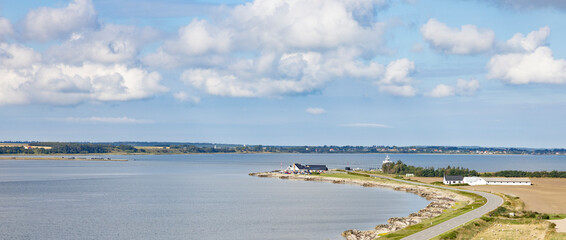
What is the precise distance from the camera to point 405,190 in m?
130

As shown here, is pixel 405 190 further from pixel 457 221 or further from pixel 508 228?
pixel 508 228

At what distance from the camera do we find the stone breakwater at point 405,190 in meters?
65.2

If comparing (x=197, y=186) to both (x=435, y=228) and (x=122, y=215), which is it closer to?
(x=122, y=215)

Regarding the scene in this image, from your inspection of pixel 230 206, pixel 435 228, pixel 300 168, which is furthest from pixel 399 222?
pixel 300 168

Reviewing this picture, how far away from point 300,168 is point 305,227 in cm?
11975

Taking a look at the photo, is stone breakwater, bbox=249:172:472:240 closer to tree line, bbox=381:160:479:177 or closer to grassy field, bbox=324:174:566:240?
grassy field, bbox=324:174:566:240

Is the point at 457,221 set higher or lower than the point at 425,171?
lower

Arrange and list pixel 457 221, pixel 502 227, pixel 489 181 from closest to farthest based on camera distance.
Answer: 1. pixel 502 227
2. pixel 457 221
3. pixel 489 181

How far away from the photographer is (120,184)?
144500 millimetres

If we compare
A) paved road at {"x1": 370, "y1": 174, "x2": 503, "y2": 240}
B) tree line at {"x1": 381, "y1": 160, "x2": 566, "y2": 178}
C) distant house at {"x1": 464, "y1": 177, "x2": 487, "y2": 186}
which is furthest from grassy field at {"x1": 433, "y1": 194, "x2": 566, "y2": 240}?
tree line at {"x1": 381, "y1": 160, "x2": 566, "y2": 178}

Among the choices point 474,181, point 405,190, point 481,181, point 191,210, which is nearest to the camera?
point 191,210

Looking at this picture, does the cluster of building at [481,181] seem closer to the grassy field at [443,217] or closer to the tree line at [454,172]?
the tree line at [454,172]

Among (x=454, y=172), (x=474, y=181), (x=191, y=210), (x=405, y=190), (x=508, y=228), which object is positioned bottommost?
(x=191, y=210)

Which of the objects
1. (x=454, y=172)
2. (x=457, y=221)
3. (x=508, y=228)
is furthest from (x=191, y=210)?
(x=454, y=172)
